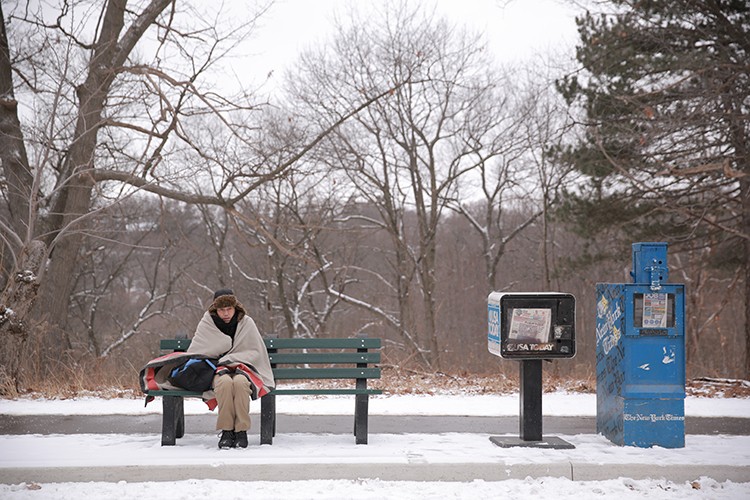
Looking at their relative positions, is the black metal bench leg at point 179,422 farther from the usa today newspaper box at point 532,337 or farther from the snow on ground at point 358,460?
the usa today newspaper box at point 532,337

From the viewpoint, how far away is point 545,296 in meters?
6.37

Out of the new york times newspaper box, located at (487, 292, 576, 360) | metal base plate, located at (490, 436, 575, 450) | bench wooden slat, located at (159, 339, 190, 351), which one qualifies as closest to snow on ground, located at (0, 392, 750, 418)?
metal base plate, located at (490, 436, 575, 450)

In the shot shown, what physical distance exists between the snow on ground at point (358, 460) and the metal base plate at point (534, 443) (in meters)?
0.08

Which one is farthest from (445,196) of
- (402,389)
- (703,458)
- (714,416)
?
(703,458)

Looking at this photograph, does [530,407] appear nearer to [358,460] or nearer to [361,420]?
[361,420]

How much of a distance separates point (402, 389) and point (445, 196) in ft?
47.4

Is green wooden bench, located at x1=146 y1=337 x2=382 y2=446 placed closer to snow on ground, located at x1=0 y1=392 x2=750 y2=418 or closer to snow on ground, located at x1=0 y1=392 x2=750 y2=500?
snow on ground, located at x1=0 y1=392 x2=750 y2=500

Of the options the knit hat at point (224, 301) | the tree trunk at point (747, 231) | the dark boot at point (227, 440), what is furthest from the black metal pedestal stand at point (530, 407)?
the tree trunk at point (747, 231)

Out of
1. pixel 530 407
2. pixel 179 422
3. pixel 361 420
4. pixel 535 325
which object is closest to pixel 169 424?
pixel 179 422

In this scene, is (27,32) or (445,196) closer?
(27,32)

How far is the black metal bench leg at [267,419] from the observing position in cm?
625

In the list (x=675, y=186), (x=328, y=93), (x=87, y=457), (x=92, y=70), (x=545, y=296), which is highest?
(x=328, y=93)

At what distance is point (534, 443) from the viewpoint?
6.22 metres

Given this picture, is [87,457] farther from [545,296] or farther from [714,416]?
[714,416]
